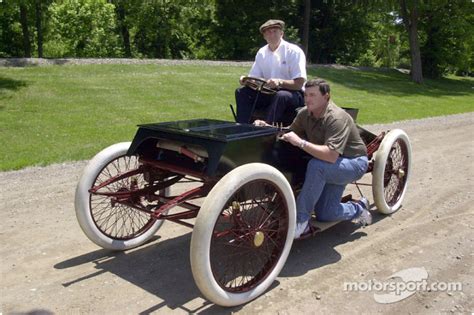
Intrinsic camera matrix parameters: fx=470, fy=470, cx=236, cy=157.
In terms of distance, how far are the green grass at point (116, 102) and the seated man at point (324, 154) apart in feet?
16.0

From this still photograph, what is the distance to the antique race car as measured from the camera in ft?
10.4

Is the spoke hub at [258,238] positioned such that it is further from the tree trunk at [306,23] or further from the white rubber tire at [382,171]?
the tree trunk at [306,23]

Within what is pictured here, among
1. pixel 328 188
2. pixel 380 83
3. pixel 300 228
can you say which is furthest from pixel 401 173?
pixel 380 83

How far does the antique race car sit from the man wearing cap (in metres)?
0.71

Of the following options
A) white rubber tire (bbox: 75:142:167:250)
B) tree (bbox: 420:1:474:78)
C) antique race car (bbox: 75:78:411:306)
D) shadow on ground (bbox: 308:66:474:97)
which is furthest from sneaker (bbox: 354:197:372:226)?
tree (bbox: 420:1:474:78)

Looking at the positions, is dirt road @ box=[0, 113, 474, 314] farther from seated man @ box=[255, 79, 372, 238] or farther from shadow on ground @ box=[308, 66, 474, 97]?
shadow on ground @ box=[308, 66, 474, 97]

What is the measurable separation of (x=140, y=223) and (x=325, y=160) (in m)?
1.93

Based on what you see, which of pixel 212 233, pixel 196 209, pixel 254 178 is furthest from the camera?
pixel 196 209

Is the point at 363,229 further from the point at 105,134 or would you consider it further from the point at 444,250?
the point at 105,134

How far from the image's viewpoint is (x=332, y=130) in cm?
402

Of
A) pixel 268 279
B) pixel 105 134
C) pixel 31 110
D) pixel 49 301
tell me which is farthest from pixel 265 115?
pixel 31 110

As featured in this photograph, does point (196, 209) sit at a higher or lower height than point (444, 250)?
higher

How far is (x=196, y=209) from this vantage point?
12.5 ft

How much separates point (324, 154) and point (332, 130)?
0.25m
